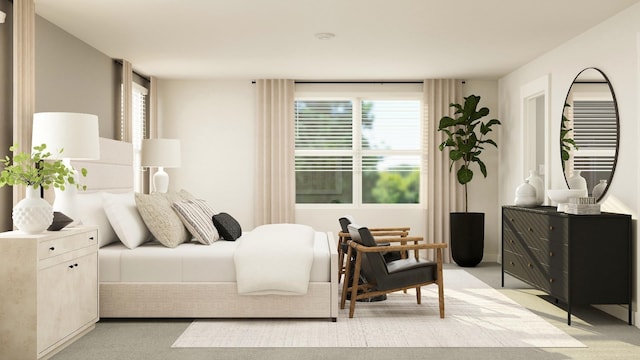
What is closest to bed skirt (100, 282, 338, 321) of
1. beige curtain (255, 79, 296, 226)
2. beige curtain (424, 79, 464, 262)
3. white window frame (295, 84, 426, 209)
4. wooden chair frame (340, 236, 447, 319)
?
wooden chair frame (340, 236, 447, 319)

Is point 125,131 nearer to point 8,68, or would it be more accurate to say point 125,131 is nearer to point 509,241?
point 8,68

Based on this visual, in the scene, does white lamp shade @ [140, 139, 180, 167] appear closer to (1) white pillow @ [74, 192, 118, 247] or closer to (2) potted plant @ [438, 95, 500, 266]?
(1) white pillow @ [74, 192, 118, 247]

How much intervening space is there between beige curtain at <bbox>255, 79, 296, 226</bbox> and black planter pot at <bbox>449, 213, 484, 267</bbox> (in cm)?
214

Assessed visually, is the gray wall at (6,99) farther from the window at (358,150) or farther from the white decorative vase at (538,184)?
the white decorative vase at (538,184)

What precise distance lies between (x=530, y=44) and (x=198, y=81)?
13.9 feet

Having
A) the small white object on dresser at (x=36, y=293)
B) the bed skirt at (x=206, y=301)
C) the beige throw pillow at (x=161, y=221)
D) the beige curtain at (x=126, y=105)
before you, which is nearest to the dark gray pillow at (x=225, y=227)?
the beige throw pillow at (x=161, y=221)


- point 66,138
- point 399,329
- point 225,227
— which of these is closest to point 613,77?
point 399,329

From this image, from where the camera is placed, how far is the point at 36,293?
330 cm

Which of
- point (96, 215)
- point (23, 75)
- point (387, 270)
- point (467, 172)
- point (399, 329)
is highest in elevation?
point (23, 75)

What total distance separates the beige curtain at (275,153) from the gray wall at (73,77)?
1947 mm

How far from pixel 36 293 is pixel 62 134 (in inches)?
47.6

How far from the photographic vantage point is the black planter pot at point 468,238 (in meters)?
7.11

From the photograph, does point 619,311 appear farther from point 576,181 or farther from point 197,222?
point 197,222

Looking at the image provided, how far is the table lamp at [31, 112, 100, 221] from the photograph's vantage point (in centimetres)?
398
